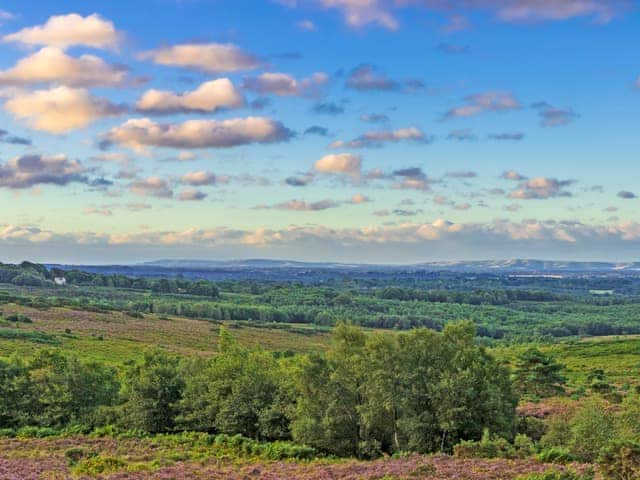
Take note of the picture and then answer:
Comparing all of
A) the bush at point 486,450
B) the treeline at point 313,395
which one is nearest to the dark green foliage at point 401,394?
the treeline at point 313,395

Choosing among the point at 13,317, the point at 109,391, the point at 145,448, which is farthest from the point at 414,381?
the point at 13,317

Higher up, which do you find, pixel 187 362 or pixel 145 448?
pixel 187 362

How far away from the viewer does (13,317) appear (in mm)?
178125

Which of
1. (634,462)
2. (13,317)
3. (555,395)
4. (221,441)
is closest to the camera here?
(634,462)

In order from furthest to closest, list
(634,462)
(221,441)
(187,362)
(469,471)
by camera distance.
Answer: (187,362) → (221,441) → (469,471) → (634,462)

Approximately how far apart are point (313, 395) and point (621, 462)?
24.9 metres

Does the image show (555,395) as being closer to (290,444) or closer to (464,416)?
(464,416)

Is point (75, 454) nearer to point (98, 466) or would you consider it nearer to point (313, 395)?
point (98, 466)

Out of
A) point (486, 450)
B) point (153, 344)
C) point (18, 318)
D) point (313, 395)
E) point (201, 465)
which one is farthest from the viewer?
point (18, 318)

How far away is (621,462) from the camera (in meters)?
29.8

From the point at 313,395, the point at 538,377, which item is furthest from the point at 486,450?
the point at 538,377

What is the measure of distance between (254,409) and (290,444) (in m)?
7.25

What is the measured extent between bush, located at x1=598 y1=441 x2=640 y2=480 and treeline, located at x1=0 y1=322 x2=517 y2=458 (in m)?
15.2

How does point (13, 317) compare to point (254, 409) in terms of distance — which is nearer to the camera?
point (254, 409)
